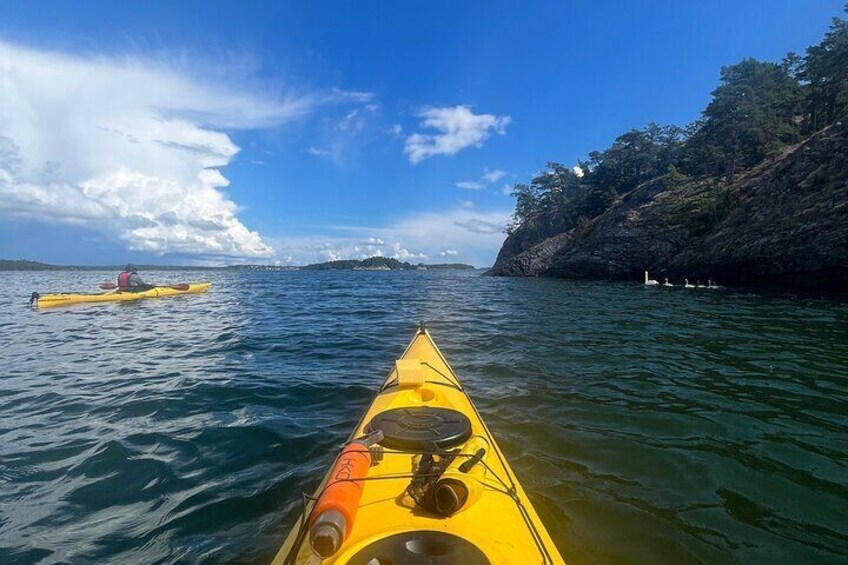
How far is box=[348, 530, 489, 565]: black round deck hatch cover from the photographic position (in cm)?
231

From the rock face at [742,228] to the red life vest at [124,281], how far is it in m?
39.8

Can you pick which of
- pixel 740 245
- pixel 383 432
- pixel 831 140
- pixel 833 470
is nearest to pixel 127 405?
pixel 383 432

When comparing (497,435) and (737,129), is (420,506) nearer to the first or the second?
(497,435)

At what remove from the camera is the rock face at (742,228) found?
23828 mm

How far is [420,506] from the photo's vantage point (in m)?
2.84

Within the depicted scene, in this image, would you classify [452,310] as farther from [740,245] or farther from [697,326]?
[740,245]

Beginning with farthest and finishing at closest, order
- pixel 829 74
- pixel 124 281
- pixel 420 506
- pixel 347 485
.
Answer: pixel 829 74 < pixel 124 281 < pixel 420 506 < pixel 347 485

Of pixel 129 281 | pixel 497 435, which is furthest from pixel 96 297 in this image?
pixel 497 435

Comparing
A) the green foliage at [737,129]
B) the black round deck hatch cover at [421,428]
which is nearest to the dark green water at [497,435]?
the black round deck hatch cover at [421,428]

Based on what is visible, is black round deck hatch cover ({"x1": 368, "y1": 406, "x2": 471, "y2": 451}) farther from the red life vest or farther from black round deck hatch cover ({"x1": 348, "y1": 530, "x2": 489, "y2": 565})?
the red life vest

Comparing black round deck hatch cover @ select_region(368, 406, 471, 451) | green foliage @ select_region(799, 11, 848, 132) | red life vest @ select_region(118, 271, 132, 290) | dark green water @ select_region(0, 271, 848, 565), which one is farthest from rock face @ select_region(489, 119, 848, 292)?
red life vest @ select_region(118, 271, 132, 290)

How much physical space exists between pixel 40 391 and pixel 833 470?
12.2 m

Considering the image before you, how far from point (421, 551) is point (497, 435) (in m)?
3.55

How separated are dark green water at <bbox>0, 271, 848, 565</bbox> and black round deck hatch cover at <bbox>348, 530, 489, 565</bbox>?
5.04 ft
